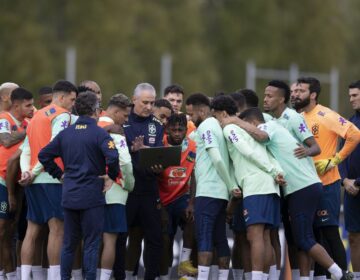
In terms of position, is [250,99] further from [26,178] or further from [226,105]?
[26,178]

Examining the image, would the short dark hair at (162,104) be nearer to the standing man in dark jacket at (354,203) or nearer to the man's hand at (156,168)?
the man's hand at (156,168)

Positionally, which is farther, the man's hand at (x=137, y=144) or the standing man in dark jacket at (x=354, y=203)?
the standing man in dark jacket at (x=354, y=203)

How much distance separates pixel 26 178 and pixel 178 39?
1844 inches

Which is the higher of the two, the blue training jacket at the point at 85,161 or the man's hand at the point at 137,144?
the man's hand at the point at 137,144

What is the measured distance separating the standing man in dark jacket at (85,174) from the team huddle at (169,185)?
1 cm

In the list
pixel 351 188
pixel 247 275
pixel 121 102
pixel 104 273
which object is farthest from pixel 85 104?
pixel 351 188

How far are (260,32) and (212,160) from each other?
50269 millimetres

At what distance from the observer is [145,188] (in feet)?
50.6

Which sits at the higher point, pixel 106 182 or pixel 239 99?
pixel 239 99

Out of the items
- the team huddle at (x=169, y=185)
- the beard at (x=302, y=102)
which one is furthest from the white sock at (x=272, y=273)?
the beard at (x=302, y=102)

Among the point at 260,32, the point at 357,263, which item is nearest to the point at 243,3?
the point at 260,32

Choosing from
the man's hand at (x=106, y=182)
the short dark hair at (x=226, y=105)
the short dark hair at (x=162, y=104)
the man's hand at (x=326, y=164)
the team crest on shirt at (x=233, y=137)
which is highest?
the short dark hair at (x=162, y=104)

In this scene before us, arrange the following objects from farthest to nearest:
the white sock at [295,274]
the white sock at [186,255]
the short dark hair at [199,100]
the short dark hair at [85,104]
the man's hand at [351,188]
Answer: the short dark hair at [199,100]
the white sock at [186,255]
the man's hand at [351,188]
the white sock at [295,274]
the short dark hair at [85,104]

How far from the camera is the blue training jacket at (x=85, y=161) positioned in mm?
14070
